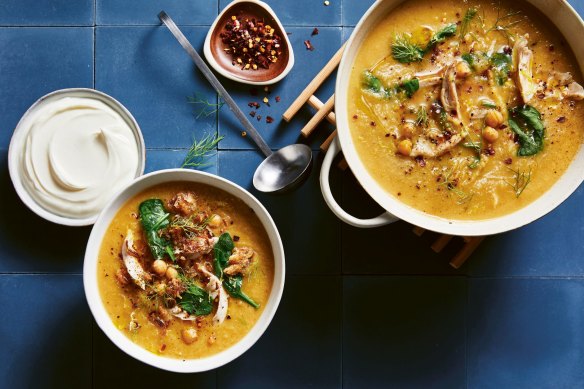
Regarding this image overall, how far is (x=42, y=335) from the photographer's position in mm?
3033

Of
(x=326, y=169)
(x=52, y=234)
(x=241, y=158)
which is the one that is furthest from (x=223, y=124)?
(x=52, y=234)

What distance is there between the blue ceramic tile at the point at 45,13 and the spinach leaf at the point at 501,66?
1.95 metres

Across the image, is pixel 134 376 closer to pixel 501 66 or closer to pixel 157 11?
pixel 157 11

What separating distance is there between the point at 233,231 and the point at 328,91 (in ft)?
2.87

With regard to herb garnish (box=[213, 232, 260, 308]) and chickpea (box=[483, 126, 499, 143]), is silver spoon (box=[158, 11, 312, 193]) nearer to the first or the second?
herb garnish (box=[213, 232, 260, 308])

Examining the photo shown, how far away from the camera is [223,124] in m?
3.01

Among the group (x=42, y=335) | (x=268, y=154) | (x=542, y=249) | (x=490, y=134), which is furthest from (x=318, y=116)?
(x=42, y=335)

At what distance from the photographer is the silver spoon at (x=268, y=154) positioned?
2889mm

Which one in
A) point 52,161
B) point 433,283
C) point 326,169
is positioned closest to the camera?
point 326,169

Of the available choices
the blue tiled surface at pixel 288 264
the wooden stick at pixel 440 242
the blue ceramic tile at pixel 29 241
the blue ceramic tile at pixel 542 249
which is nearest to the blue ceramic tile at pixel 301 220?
the blue tiled surface at pixel 288 264

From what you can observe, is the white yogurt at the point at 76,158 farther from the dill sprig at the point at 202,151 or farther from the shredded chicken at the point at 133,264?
the shredded chicken at the point at 133,264

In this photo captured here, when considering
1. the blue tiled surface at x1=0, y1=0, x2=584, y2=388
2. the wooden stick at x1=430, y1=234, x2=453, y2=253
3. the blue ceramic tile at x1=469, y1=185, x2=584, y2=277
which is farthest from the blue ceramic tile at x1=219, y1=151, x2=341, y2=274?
the blue ceramic tile at x1=469, y1=185, x2=584, y2=277

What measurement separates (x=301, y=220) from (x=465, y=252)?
0.80 m

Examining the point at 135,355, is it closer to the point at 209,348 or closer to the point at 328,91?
the point at 209,348
